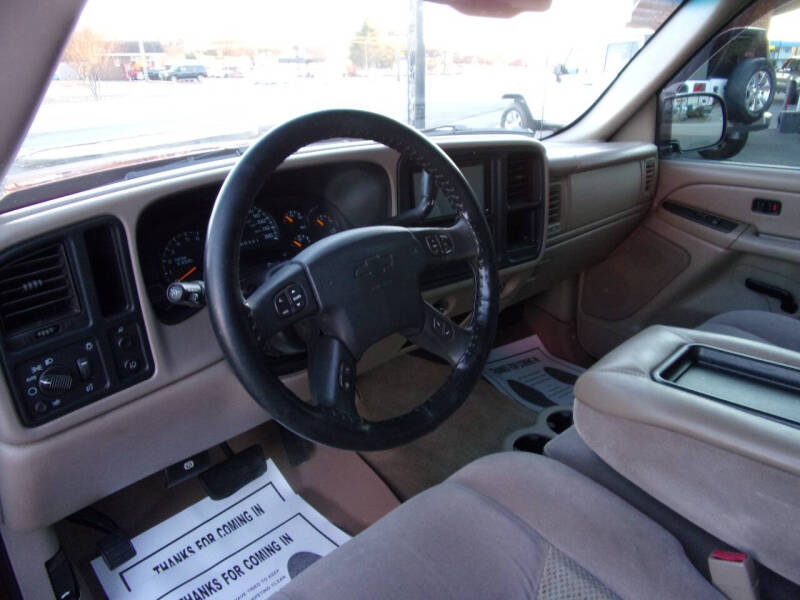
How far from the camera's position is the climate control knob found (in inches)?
42.6

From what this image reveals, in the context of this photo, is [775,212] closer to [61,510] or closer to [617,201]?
[617,201]

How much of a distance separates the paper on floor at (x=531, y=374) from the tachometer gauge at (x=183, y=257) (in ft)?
4.30

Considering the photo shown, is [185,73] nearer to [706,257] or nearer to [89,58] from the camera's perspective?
[89,58]

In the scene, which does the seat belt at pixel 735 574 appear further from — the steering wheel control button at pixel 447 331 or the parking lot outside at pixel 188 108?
the parking lot outside at pixel 188 108

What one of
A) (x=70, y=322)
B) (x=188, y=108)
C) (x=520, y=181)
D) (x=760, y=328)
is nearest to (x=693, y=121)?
Result: (x=520, y=181)

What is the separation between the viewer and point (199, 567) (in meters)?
1.56

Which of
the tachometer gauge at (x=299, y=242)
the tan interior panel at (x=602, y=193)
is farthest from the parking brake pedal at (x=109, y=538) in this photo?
the tan interior panel at (x=602, y=193)

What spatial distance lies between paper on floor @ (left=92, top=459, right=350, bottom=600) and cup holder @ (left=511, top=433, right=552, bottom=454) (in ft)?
2.58

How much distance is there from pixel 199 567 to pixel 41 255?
89cm

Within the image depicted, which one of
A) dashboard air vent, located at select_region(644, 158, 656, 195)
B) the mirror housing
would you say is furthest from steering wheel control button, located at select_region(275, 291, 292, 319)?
dashboard air vent, located at select_region(644, 158, 656, 195)

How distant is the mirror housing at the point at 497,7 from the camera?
1.32 m

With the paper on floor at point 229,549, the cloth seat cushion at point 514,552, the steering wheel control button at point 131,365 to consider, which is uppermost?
the steering wheel control button at point 131,365

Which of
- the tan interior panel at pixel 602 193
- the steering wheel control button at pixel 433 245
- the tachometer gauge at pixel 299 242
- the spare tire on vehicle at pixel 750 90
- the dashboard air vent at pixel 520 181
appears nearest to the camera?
the steering wheel control button at pixel 433 245

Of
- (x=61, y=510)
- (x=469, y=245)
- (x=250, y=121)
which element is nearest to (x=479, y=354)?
(x=469, y=245)
